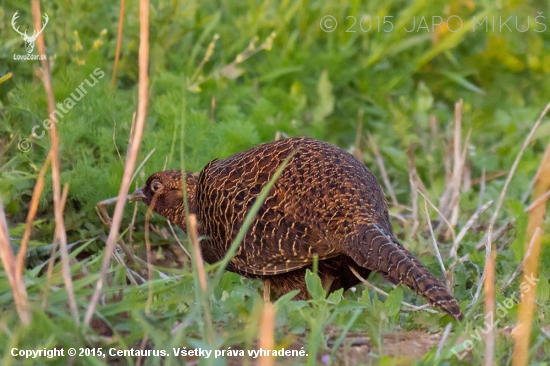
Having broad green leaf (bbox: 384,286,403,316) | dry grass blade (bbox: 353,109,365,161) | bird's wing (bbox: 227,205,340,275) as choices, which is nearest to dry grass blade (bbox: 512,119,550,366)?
broad green leaf (bbox: 384,286,403,316)

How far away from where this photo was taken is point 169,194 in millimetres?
4742

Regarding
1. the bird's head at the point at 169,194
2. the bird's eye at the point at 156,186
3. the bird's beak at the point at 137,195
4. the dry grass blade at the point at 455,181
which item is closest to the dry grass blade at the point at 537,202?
the dry grass blade at the point at 455,181

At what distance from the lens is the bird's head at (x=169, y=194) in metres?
4.72

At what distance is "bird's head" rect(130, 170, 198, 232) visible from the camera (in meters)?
4.72

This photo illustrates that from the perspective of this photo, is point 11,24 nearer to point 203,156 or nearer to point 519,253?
point 203,156

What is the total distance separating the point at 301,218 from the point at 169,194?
115 centimetres

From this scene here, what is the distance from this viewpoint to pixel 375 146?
597 cm

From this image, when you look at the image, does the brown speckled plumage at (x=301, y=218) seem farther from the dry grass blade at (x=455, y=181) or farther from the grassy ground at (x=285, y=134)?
the dry grass blade at (x=455, y=181)

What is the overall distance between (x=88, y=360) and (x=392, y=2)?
533 cm

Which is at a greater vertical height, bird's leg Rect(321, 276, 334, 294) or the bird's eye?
the bird's eye

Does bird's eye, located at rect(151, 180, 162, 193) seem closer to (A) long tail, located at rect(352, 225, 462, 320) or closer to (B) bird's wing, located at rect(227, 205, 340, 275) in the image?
(B) bird's wing, located at rect(227, 205, 340, 275)

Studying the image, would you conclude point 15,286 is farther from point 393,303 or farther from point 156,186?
point 156,186

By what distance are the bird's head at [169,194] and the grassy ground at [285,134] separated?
0.42ft

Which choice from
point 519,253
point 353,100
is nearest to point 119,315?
point 519,253
